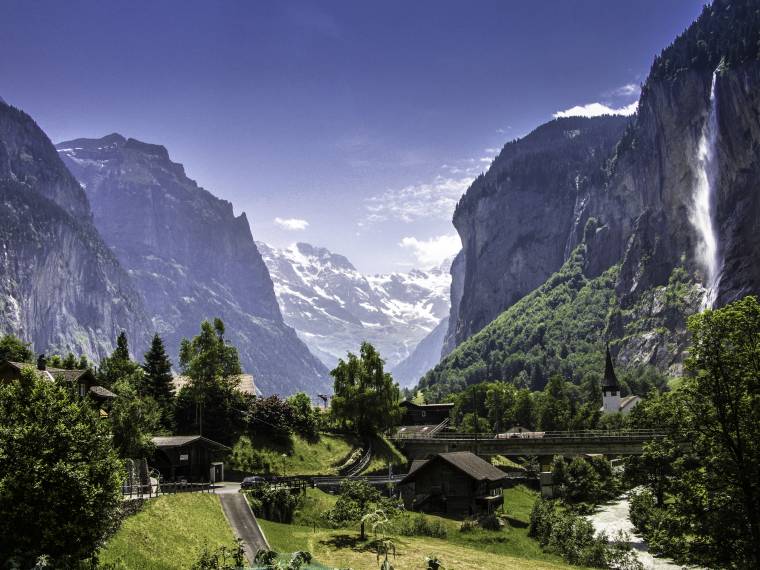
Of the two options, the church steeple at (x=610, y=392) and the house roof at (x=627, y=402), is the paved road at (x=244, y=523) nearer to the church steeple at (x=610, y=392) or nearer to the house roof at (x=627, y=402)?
the church steeple at (x=610, y=392)

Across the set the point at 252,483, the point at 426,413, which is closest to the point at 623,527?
the point at 252,483

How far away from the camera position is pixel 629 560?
55.9 metres

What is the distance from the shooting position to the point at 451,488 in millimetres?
73250

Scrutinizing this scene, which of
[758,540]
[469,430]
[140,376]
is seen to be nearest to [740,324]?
[758,540]

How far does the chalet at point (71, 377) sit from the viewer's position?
208 ft

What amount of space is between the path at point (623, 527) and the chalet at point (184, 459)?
125ft

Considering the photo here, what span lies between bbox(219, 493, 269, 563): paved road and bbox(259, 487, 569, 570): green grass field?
0.99m

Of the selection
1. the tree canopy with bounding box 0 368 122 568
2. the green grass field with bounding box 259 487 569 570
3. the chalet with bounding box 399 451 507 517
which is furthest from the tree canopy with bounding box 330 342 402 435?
the tree canopy with bounding box 0 368 122 568

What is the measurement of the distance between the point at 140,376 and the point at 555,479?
55320mm

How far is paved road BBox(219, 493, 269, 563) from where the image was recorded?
44625 millimetres

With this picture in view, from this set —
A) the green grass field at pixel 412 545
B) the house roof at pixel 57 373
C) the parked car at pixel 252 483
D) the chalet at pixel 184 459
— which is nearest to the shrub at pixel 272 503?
the green grass field at pixel 412 545

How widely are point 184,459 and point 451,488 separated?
27.4 meters

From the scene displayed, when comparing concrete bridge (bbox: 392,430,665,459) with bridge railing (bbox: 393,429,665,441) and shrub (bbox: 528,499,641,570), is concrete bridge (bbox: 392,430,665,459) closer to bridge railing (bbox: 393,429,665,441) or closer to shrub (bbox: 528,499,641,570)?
bridge railing (bbox: 393,429,665,441)

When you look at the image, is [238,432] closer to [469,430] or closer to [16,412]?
[16,412]
